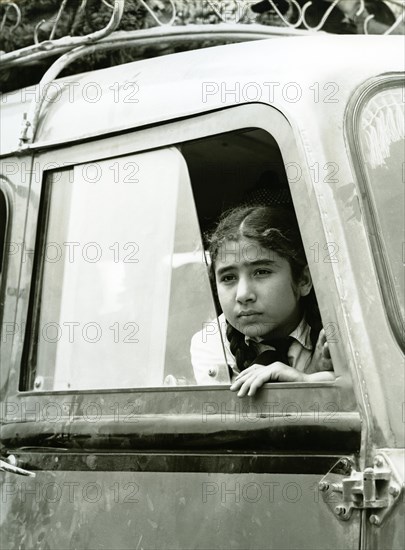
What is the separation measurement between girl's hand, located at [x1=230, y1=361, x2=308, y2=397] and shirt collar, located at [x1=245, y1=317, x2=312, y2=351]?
226mm

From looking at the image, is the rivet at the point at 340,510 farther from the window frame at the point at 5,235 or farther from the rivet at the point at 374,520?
the window frame at the point at 5,235

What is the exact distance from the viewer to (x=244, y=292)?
3014mm

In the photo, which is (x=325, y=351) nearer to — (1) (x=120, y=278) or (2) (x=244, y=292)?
(2) (x=244, y=292)

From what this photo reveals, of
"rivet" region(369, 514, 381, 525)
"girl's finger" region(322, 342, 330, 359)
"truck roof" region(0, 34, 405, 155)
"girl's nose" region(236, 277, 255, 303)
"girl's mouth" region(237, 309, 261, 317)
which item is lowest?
"rivet" region(369, 514, 381, 525)

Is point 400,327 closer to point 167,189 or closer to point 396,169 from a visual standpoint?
point 396,169

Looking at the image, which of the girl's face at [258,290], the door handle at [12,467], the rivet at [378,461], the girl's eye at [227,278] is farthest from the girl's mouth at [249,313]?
the door handle at [12,467]

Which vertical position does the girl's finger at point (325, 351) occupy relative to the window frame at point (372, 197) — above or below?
below

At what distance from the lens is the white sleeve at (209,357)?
296 centimetres

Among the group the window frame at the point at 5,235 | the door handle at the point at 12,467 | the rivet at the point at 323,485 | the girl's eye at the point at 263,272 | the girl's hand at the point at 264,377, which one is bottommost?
the rivet at the point at 323,485

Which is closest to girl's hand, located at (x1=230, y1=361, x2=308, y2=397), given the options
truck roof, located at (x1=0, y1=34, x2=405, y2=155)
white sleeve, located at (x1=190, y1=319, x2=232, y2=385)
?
white sleeve, located at (x1=190, y1=319, x2=232, y2=385)

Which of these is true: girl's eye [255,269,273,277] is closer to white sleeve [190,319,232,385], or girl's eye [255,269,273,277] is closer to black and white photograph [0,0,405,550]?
black and white photograph [0,0,405,550]

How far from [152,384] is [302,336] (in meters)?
0.45

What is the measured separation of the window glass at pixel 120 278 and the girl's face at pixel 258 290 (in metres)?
0.06

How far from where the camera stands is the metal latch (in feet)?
7.97
